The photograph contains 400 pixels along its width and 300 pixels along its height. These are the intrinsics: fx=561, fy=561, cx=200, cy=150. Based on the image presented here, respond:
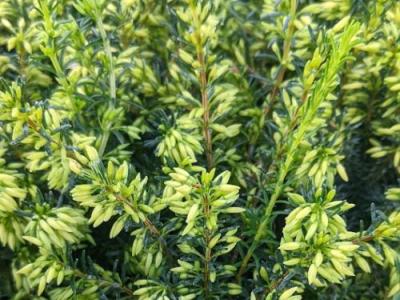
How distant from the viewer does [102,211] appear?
1.49m

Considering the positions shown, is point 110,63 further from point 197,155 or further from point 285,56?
point 285,56

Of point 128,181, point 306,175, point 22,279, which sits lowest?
point 22,279

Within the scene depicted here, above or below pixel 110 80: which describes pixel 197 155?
below

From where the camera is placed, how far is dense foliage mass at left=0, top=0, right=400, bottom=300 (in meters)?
1.45

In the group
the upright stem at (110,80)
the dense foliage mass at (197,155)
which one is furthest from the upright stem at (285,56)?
the upright stem at (110,80)

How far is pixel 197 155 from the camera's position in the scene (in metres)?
1.92

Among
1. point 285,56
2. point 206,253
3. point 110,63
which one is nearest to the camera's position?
point 206,253

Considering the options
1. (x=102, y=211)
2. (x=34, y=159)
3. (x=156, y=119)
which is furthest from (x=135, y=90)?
(x=102, y=211)

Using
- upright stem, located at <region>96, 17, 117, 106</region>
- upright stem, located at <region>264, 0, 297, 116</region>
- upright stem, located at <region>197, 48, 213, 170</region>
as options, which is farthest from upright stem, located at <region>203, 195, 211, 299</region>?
upright stem, located at <region>264, 0, 297, 116</region>

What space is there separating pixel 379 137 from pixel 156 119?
0.88 meters

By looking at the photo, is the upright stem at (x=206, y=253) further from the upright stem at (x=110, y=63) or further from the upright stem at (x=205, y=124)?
the upright stem at (x=110, y=63)

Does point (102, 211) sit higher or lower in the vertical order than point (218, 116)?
lower

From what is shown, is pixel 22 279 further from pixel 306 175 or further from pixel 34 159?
pixel 306 175

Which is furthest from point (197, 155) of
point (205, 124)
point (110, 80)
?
point (110, 80)
